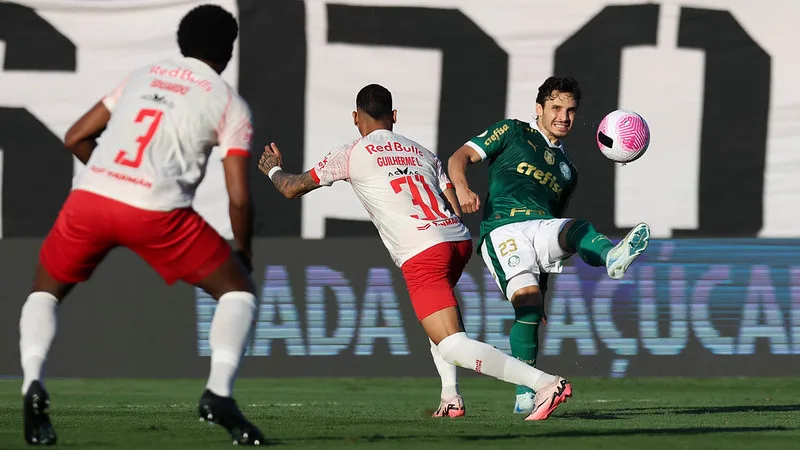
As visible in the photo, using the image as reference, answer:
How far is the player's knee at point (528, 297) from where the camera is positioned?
776cm

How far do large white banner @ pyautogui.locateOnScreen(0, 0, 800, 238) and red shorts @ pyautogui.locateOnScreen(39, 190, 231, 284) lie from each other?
630cm

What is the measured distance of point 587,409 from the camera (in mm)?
8195

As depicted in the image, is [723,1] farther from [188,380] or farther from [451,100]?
[188,380]

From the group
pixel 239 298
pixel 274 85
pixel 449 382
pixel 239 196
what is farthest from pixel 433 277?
pixel 274 85

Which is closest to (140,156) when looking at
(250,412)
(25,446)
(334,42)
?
(25,446)

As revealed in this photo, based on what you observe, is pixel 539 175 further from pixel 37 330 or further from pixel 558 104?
pixel 37 330

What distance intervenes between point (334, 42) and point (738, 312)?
407 centimetres

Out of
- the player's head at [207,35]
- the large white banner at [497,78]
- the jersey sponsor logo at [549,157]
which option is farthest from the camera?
the large white banner at [497,78]

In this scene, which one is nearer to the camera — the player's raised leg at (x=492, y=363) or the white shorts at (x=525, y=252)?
the player's raised leg at (x=492, y=363)

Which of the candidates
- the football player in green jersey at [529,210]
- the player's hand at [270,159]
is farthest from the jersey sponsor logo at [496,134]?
the player's hand at [270,159]

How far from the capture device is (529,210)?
7.91 metres

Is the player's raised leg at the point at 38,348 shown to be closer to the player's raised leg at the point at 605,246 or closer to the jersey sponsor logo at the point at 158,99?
the jersey sponsor logo at the point at 158,99

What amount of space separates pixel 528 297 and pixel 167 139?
309cm

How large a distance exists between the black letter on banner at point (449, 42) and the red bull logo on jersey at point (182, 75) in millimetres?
6522
